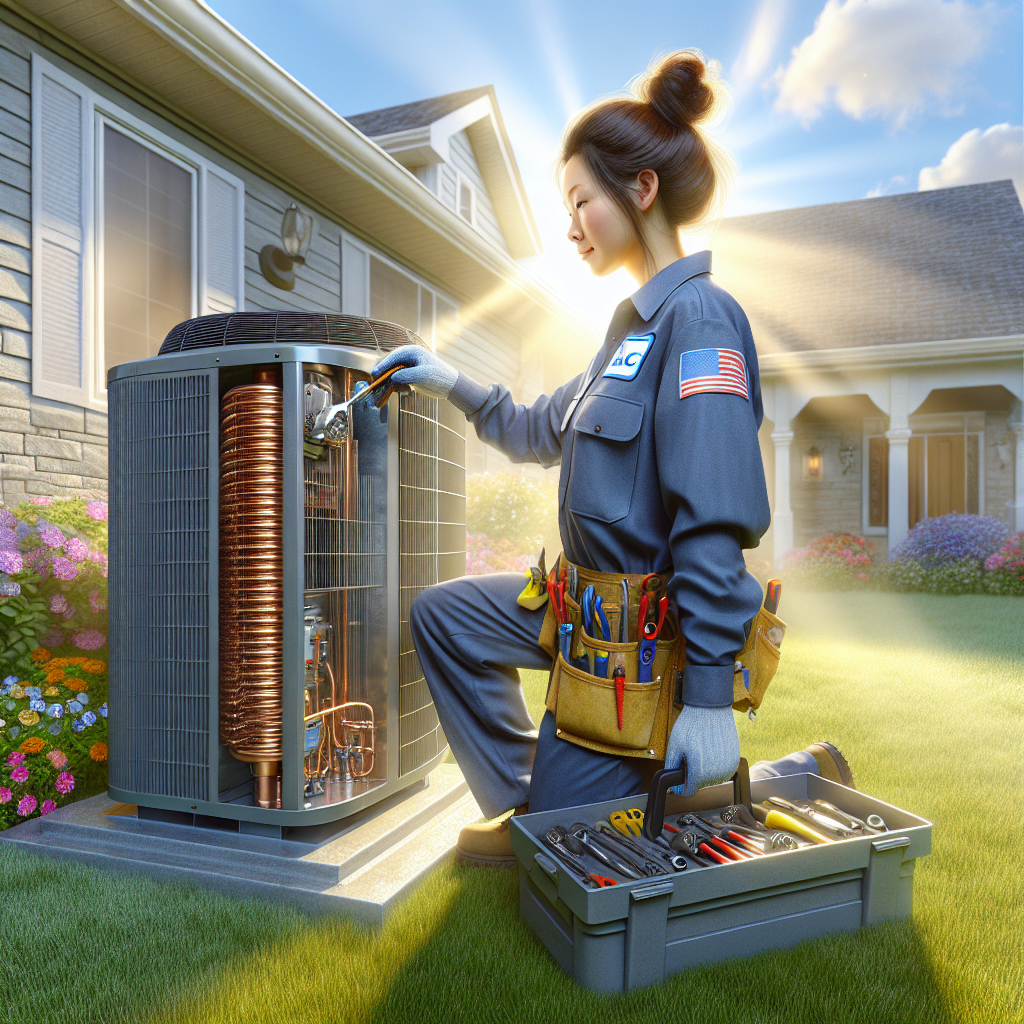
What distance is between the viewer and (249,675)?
69.9 inches

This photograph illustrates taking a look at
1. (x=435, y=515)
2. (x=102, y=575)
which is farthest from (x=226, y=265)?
(x=435, y=515)

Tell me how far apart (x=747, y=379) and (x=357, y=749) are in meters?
1.31

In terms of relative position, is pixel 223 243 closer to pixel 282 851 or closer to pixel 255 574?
pixel 255 574

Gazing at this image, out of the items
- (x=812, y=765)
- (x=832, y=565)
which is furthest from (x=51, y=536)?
(x=832, y=565)

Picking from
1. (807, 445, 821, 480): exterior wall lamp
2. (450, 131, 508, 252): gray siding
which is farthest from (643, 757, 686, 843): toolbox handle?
(807, 445, 821, 480): exterior wall lamp

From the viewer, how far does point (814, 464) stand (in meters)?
11.5

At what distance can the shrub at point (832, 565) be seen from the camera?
9422mm

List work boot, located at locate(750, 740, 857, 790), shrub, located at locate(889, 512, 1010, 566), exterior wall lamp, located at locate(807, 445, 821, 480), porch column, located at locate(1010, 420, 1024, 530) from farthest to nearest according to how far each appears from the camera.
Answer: exterior wall lamp, located at locate(807, 445, 821, 480) < porch column, located at locate(1010, 420, 1024, 530) < shrub, located at locate(889, 512, 1010, 566) < work boot, located at locate(750, 740, 857, 790)

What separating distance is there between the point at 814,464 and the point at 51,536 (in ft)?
35.4

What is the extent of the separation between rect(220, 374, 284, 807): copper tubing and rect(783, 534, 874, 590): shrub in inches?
352

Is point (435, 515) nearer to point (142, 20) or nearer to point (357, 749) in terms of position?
point (357, 749)

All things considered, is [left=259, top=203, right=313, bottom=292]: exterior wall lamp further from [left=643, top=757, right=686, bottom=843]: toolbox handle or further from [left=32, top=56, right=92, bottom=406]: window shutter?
[left=643, top=757, right=686, bottom=843]: toolbox handle

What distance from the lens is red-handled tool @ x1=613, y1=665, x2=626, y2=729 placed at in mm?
1518

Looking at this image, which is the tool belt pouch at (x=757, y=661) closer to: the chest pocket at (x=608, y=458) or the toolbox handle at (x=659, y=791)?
the toolbox handle at (x=659, y=791)
